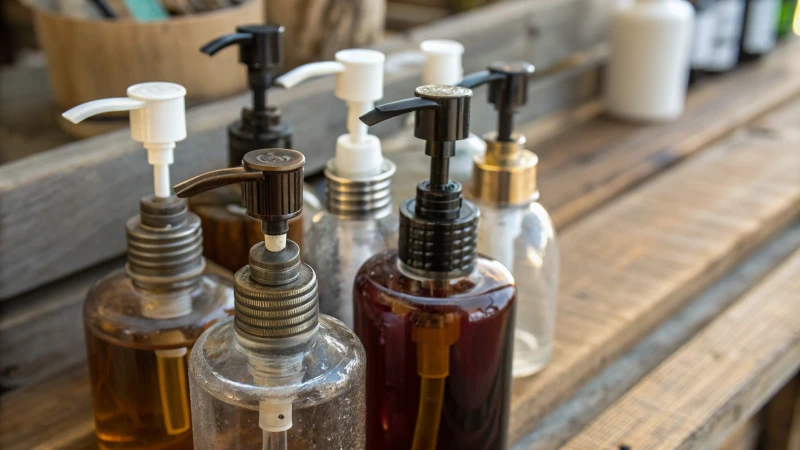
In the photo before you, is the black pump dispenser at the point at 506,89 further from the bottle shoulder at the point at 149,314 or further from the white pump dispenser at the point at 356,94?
the bottle shoulder at the point at 149,314

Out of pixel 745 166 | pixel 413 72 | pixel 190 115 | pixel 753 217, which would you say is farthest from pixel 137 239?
pixel 745 166

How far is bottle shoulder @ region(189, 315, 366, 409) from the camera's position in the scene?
1.13 ft

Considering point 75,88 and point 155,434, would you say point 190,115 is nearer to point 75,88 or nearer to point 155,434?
point 75,88

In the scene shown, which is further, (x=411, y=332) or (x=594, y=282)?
(x=594, y=282)

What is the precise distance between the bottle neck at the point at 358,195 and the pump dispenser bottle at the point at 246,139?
0.12 ft

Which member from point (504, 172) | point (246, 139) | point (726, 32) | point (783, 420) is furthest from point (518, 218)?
point (726, 32)

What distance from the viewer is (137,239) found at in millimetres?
407

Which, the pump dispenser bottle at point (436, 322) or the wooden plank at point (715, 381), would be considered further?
the wooden plank at point (715, 381)

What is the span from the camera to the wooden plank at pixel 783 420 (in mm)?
760

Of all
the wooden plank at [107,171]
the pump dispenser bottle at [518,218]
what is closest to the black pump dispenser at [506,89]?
the pump dispenser bottle at [518,218]

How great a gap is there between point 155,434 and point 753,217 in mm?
545

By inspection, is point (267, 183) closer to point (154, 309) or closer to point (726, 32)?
point (154, 309)

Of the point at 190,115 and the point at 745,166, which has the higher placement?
the point at 190,115

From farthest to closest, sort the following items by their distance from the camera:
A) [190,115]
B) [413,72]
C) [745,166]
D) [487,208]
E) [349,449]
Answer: [745,166] → [413,72] → [190,115] → [487,208] → [349,449]
